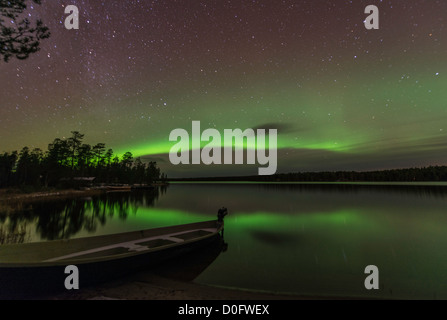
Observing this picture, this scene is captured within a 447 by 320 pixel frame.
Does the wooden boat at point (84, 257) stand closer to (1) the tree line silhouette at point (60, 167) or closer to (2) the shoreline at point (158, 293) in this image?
(2) the shoreline at point (158, 293)

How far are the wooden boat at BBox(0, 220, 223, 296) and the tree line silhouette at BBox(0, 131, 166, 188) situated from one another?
6267 centimetres

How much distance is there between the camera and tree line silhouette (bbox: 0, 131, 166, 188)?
69938 millimetres

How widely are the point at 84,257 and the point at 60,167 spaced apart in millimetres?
78246

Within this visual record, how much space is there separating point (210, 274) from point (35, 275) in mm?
7382

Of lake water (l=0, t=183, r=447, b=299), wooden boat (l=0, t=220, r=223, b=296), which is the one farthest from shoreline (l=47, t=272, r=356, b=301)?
lake water (l=0, t=183, r=447, b=299)

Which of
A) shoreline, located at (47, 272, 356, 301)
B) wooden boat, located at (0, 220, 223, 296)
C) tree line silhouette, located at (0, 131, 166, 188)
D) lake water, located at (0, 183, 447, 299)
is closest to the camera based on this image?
wooden boat, located at (0, 220, 223, 296)

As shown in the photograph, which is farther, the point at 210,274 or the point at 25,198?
the point at 25,198

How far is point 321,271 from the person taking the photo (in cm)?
1268

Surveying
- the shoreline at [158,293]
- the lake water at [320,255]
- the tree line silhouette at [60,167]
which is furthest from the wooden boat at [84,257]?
the tree line silhouette at [60,167]

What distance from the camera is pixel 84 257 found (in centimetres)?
1002

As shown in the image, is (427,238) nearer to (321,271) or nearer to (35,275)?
(321,271)

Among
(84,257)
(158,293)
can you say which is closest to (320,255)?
(158,293)

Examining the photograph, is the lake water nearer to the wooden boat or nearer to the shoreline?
the shoreline
